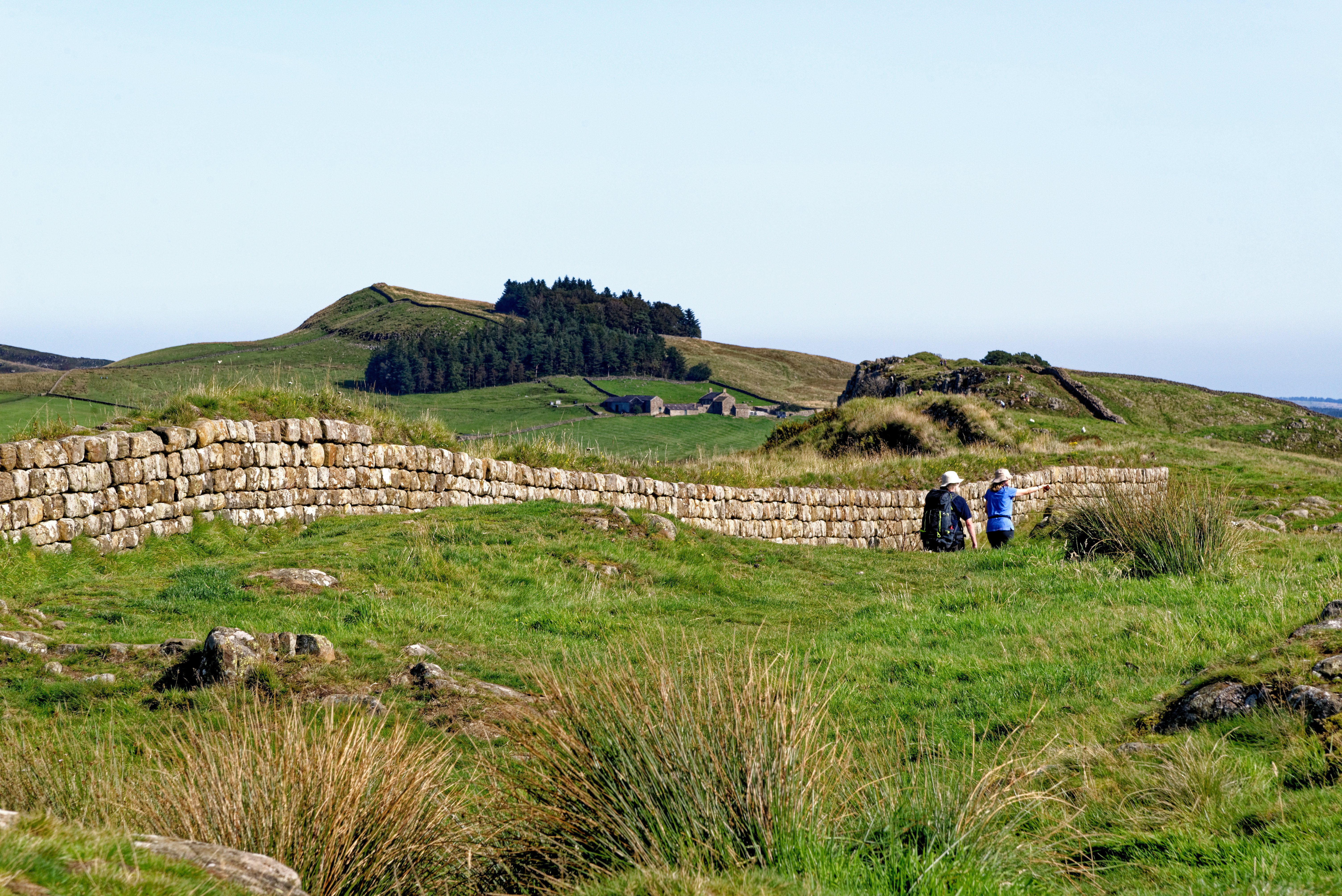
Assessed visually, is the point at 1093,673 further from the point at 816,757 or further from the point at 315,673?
the point at 315,673

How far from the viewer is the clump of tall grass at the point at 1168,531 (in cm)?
1135

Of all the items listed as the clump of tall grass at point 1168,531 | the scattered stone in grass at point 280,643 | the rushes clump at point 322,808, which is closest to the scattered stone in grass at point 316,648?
the scattered stone in grass at point 280,643

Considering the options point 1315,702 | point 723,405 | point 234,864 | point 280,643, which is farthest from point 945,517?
point 723,405

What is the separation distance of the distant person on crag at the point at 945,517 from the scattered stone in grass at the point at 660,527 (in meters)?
4.00

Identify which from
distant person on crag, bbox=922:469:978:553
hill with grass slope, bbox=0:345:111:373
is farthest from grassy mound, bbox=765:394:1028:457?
hill with grass slope, bbox=0:345:111:373

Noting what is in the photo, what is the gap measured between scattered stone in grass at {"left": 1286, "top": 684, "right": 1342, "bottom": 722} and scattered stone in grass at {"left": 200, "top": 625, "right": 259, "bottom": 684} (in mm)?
5990

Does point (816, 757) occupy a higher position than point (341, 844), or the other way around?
point (816, 757)

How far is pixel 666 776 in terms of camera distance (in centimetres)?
416

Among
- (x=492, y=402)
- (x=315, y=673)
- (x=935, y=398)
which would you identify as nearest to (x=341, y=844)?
(x=315, y=673)

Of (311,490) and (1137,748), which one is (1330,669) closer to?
(1137,748)

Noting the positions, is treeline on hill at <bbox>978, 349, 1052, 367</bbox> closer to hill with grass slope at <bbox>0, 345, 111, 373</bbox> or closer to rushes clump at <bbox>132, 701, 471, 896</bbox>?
rushes clump at <bbox>132, 701, 471, 896</bbox>

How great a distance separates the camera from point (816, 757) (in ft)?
14.6

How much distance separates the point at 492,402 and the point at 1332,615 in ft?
258

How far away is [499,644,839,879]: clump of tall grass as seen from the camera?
4035 mm
